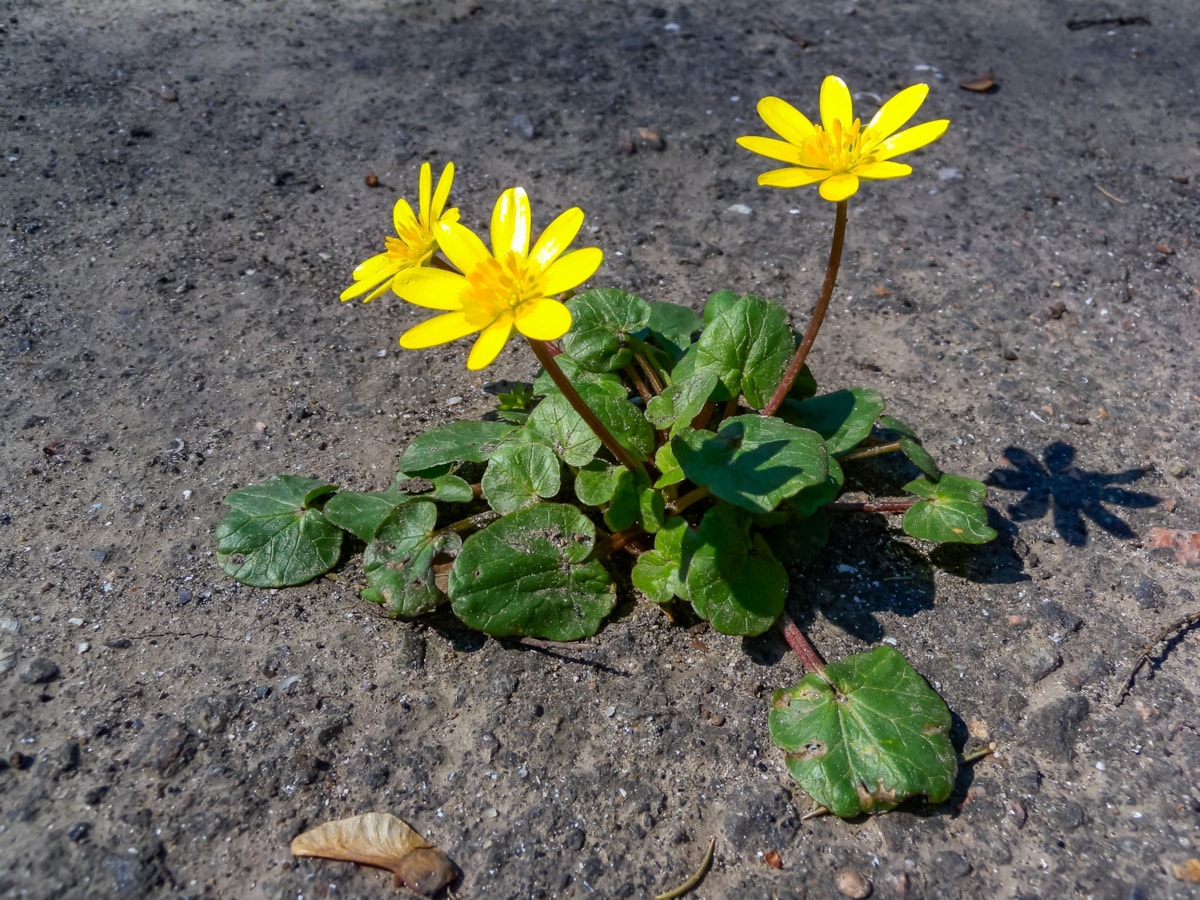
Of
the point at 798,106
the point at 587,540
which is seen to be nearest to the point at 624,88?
the point at 798,106

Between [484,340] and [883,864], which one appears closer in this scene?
[484,340]

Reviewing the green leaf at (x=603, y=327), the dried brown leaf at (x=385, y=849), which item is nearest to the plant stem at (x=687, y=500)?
the green leaf at (x=603, y=327)

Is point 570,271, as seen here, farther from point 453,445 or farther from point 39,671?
point 39,671

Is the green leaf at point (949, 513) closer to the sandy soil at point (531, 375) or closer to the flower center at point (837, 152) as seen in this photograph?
the sandy soil at point (531, 375)

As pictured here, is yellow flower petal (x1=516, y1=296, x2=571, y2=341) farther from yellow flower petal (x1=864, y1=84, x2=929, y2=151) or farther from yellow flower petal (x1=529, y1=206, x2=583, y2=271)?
yellow flower petal (x1=864, y1=84, x2=929, y2=151)

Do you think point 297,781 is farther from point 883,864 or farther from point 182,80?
point 182,80

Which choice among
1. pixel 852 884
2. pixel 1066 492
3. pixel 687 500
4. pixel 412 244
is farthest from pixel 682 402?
pixel 1066 492
